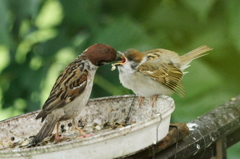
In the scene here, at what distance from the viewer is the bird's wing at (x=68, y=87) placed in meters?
1.74

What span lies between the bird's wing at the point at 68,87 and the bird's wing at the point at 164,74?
20.6 inches

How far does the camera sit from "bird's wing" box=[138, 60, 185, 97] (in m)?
2.28

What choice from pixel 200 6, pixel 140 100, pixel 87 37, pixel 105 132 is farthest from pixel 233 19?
pixel 105 132

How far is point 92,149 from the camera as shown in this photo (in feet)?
4.10

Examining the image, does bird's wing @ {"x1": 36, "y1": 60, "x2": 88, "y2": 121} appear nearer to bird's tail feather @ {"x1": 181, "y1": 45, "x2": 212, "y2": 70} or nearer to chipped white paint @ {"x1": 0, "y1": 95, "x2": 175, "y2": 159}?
chipped white paint @ {"x1": 0, "y1": 95, "x2": 175, "y2": 159}

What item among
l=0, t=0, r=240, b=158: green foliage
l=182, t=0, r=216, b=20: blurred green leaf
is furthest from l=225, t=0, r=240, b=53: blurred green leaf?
l=182, t=0, r=216, b=20: blurred green leaf

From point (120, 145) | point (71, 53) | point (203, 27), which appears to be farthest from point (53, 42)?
point (120, 145)

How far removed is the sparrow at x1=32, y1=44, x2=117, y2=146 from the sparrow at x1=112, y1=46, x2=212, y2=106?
0.27 m

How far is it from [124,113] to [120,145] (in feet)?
1.87

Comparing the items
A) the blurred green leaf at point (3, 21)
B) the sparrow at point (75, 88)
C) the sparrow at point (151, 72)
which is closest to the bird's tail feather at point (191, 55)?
the sparrow at point (151, 72)

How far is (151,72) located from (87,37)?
1.27ft

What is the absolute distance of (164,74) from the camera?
92.1 inches

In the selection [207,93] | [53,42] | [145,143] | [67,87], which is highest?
[53,42]

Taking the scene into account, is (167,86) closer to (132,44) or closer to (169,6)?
(132,44)
